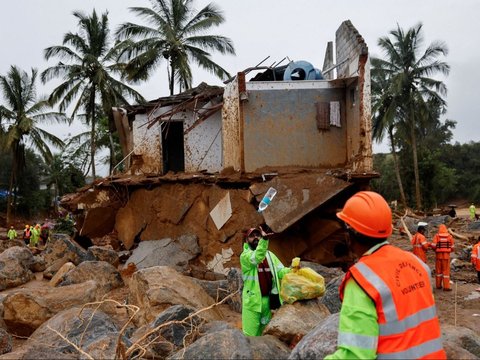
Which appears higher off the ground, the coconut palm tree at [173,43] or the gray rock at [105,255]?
the coconut palm tree at [173,43]

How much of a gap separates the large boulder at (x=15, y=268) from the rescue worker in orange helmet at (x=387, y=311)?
11073 millimetres

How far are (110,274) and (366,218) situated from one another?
8.62 m

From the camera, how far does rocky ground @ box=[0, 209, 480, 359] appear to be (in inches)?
156

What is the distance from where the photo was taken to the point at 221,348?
3.77m

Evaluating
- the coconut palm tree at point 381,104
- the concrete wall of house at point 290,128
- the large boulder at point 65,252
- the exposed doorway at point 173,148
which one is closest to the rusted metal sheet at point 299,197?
the concrete wall of house at point 290,128

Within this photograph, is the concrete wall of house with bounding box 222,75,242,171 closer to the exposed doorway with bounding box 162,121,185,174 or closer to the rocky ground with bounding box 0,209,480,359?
the rocky ground with bounding box 0,209,480,359

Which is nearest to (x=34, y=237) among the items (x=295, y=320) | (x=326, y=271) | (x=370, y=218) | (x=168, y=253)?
(x=168, y=253)

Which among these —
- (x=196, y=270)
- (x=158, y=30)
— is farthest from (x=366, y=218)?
(x=158, y=30)

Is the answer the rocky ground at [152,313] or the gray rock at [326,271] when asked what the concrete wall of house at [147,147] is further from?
the gray rock at [326,271]

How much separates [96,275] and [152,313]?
360cm

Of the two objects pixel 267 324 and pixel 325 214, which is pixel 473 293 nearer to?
pixel 325 214

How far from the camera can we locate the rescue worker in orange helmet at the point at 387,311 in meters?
2.02

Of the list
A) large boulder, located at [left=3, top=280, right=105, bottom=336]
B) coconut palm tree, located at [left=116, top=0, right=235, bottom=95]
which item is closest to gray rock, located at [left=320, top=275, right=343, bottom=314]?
large boulder, located at [left=3, top=280, right=105, bottom=336]

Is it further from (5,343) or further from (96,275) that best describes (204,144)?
(5,343)
